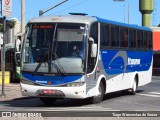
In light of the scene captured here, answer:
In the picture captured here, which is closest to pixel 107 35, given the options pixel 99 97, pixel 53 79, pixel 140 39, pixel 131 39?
pixel 99 97

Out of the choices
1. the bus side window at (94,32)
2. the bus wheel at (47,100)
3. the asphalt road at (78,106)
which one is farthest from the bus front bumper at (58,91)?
the bus side window at (94,32)

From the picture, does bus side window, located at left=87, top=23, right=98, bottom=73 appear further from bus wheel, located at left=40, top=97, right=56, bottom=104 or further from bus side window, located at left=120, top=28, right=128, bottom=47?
bus side window, located at left=120, top=28, right=128, bottom=47

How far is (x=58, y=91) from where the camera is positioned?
15461 millimetres

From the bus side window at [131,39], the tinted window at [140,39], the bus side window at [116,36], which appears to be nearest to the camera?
the bus side window at [116,36]

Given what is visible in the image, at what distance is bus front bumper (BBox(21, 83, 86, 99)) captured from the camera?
50.6 ft

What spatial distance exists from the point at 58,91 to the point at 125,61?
5.75 metres

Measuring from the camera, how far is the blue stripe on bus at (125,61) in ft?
59.5

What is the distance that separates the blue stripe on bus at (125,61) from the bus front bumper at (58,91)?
250 cm

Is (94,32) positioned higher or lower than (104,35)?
higher

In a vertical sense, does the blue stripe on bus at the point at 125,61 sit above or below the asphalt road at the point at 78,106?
above

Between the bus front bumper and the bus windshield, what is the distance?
0.58 m

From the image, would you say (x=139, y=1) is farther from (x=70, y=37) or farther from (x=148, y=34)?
(x=70, y=37)

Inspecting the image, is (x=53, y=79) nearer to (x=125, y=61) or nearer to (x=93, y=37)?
(x=93, y=37)

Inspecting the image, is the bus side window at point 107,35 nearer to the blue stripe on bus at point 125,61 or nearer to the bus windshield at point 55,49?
the blue stripe on bus at point 125,61
